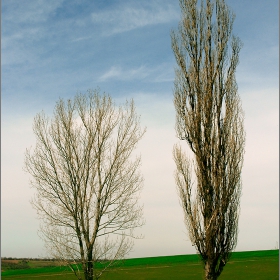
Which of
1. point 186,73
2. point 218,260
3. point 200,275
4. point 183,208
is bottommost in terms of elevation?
point 200,275

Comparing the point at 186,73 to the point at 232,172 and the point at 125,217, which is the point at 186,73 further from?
the point at 125,217

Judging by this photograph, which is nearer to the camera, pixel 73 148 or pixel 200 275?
pixel 73 148

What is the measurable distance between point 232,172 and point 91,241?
5.89m

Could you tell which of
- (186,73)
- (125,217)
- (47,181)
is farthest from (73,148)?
(186,73)

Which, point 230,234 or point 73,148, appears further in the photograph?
point 73,148

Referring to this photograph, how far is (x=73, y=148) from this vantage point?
14.8 m

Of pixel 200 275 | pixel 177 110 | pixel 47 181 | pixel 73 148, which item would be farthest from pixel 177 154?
pixel 200 275

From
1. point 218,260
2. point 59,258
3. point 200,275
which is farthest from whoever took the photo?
point 200,275

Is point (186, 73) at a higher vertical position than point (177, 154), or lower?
higher

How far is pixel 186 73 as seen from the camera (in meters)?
14.9

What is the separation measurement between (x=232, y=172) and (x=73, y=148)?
6223 mm

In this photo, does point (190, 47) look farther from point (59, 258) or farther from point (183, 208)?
point (59, 258)

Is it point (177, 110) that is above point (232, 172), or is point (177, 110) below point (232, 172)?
above

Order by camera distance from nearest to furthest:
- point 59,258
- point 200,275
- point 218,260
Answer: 1. point 218,260
2. point 59,258
3. point 200,275
